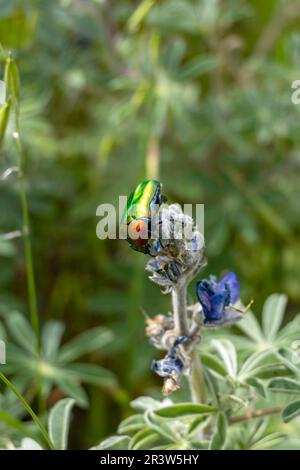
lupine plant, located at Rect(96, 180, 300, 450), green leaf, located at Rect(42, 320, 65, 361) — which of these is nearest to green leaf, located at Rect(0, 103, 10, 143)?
lupine plant, located at Rect(96, 180, 300, 450)

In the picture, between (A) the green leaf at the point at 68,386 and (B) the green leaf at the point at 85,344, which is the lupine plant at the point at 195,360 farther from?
(B) the green leaf at the point at 85,344

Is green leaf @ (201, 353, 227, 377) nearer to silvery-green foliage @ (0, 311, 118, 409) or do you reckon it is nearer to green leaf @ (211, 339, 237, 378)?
green leaf @ (211, 339, 237, 378)

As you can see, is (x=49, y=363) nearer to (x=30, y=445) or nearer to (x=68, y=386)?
(x=68, y=386)

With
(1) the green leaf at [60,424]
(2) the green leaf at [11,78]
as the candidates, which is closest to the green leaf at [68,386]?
(1) the green leaf at [60,424]

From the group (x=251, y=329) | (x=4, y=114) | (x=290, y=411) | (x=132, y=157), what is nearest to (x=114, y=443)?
(x=290, y=411)

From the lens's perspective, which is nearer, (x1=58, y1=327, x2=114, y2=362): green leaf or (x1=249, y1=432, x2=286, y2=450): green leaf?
(x1=249, y1=432, x2=286, y2=450): green leaf
